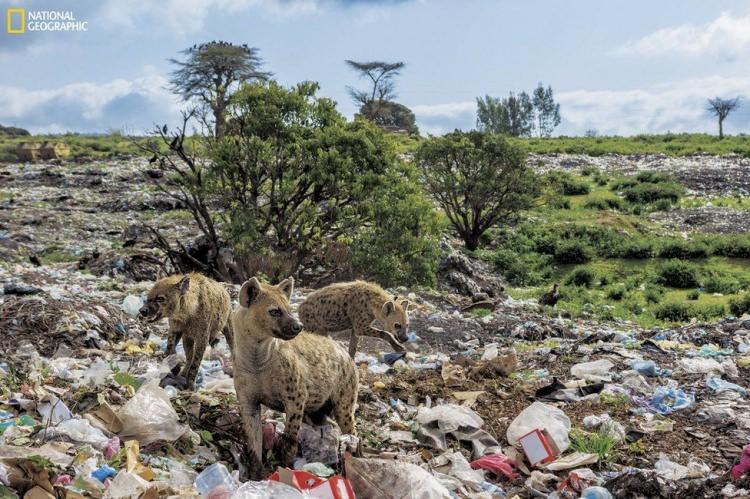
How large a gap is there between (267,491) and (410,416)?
2750 mm

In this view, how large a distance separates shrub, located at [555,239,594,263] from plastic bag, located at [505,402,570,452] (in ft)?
51.9

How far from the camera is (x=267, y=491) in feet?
11.8

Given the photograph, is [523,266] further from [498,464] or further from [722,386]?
[498,464]

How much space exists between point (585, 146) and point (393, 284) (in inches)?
1203

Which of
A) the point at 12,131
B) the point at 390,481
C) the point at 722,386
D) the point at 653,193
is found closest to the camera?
the point at 390,481

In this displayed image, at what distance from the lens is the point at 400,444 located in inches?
221

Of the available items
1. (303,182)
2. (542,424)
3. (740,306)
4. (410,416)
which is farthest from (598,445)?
(740,306)

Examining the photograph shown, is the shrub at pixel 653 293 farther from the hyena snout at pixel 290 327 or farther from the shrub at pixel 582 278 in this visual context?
the hyena snout at pixel 290 327

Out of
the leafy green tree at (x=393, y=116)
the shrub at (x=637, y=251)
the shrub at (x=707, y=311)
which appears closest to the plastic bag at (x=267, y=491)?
the shrub at (x=707, y=311)

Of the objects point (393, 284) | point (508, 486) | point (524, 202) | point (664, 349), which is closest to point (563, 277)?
point (524, 202)

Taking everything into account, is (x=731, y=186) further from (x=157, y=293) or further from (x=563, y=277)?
(x=157, y=293)

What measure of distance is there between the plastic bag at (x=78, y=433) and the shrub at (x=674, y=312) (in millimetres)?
12718

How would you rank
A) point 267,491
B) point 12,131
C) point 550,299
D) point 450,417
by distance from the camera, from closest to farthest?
point 267,491 → point 450,417 → point 550,299 → point 12,131

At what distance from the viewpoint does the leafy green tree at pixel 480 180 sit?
22688mm
